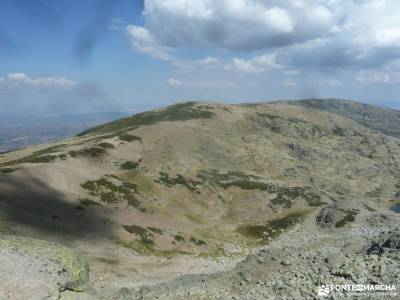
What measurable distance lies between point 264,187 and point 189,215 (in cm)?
3098

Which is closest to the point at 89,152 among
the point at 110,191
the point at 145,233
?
the point at 110,191

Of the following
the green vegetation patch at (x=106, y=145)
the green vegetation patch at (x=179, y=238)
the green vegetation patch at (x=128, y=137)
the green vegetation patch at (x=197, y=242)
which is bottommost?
the green vegetation patch at (x=197, y=242)

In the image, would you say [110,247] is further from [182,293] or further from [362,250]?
[362,250]

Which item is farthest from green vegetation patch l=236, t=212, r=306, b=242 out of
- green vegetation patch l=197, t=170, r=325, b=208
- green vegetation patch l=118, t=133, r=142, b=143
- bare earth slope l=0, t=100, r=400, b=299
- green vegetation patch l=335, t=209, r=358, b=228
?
green vegetation patch l=118, t=133, r=142, b=143

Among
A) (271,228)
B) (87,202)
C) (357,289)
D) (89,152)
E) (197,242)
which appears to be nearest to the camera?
(357,289)

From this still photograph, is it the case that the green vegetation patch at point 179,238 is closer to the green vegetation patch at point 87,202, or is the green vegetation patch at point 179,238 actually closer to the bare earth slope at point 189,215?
the bare earth slope at point 189,215

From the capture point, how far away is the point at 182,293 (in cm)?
3394

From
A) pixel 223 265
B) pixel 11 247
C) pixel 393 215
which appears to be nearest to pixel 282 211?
pixel 393 215

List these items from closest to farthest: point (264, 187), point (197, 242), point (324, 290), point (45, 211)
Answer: point (324, 290), point (45, 211), point (197, 242), point (264, 187)

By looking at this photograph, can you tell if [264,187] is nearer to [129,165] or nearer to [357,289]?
[129,165]

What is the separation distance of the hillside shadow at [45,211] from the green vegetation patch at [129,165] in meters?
37.0

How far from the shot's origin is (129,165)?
119 meters

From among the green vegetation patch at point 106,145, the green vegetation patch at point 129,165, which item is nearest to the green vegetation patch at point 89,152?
the green vegetation patch at point 106,145

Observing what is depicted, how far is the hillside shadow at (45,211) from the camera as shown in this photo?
2480 inches
